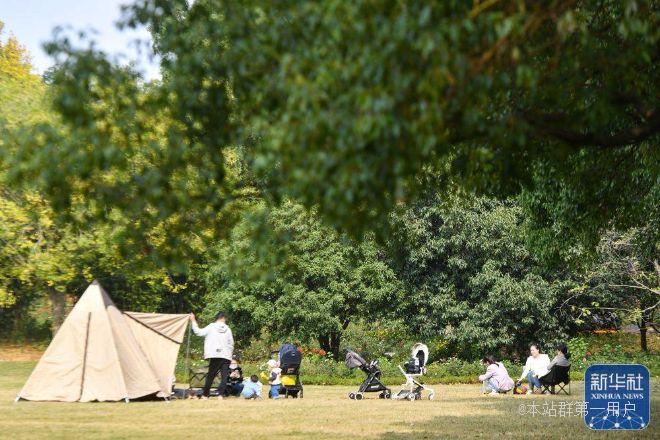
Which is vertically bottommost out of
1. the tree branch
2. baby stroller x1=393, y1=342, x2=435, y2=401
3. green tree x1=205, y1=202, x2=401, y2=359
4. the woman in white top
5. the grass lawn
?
the grass lawn

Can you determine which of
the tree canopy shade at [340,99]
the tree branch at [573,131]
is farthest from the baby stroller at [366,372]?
the tree branch at [573,131]

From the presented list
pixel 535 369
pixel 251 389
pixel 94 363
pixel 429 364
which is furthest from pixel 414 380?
pixel 429 364

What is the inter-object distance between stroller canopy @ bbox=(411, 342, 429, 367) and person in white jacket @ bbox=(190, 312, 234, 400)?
434 cm

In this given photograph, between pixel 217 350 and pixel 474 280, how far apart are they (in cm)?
1368

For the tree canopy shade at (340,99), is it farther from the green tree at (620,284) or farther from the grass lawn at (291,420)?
the green tree at (620,284)

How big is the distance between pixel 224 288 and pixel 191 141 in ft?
86.6

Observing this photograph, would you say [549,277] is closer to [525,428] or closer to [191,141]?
[525,428]

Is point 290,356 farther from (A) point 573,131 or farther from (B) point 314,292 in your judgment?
(A) point 573,131

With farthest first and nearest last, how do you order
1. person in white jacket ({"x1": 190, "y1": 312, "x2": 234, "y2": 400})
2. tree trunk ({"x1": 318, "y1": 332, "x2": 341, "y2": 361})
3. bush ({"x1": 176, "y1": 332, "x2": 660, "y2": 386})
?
1. tree trunk ({"x1": 318, "y1": 332, "x2": 341, "y2": 361})
2. bush ({"x1": 176, "y1": 332, "x2": 660, "y2": 386})
3. person in white jacket ({"x1": 190, "y1": 312, "x2": 234, "y2": 400})

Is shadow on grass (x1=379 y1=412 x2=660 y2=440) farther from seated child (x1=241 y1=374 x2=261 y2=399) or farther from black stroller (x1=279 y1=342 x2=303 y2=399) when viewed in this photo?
seated child (x1=241 y1=374 x2=261 y2=399)

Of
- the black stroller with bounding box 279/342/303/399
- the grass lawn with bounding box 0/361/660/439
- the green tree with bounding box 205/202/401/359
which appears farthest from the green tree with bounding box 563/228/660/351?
the black stroller with bounding box 279/342/303/399

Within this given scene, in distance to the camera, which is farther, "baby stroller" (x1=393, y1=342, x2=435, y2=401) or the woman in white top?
the woman in white top

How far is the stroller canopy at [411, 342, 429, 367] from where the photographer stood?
22.0m

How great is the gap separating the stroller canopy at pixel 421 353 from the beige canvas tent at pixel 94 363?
5702 mm
